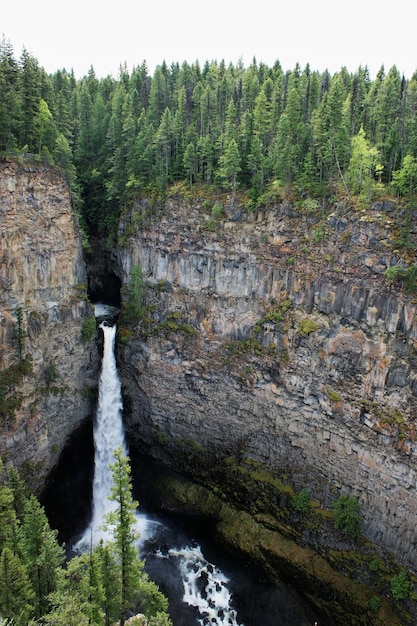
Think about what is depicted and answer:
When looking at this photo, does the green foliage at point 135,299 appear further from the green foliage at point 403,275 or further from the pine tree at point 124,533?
the green foliage at point 403,275

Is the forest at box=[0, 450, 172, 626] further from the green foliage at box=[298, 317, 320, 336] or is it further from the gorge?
the green foliage at box=[298, 317, 320, 336]

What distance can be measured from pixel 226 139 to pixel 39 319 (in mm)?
20941

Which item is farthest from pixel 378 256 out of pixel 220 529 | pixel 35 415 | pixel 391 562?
pixel 35 415

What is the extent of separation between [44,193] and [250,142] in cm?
1811

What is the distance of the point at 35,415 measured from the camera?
3491 cm

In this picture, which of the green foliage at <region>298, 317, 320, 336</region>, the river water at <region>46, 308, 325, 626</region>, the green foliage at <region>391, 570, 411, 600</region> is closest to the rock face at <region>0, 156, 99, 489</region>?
the river water at <region>46, 308, 325, 626</region>

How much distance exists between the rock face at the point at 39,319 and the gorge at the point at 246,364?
0.11m

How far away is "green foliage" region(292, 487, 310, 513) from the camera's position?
34812 millimetres

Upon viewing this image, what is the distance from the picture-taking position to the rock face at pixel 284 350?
31.5 metres

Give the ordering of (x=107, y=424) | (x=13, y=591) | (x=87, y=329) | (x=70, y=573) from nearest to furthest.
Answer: (x=13, y=591) → (x=70, y=573) → (x=87, y=329) → (x=107, y=424)

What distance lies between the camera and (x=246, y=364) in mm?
38062

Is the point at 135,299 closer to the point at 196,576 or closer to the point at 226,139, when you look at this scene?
the point at 226,139

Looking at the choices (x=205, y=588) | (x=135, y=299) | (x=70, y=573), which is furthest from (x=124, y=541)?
(x=135, y=299)

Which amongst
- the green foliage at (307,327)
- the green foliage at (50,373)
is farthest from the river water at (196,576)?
the green foliage at (307,327)
